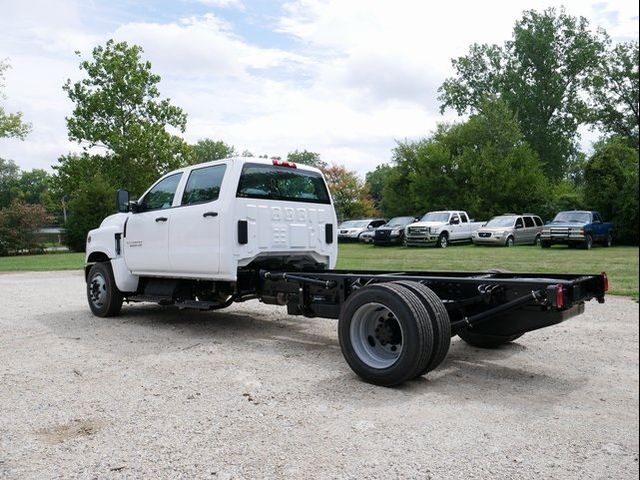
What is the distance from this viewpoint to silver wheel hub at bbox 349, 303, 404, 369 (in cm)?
517

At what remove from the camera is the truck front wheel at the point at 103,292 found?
8.66m

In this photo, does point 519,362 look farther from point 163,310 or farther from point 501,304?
point 163,310

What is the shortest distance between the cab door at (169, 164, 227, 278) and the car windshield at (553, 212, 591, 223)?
73.5 ft

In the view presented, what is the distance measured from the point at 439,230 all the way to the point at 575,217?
21.1 ft

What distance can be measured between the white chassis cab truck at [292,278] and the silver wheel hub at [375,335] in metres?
0.01

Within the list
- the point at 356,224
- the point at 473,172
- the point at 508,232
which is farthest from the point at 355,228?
the point at 508,232

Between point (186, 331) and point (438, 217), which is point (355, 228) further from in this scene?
point (186, 331)

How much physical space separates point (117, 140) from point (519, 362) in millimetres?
24197

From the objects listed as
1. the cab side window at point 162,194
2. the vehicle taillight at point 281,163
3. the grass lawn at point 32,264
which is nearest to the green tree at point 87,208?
the grass lawn at point 32,264

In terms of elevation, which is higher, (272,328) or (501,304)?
(501,304)

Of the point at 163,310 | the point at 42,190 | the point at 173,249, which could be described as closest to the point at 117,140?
the point at 42,190

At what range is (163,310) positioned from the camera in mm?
9672

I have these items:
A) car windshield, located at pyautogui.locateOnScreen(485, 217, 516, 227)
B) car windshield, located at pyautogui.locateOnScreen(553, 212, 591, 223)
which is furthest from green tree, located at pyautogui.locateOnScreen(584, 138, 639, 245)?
car windshield, located at pyautogui.locateOnScreen(485, 217, 516, 227)

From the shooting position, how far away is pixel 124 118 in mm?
27109
